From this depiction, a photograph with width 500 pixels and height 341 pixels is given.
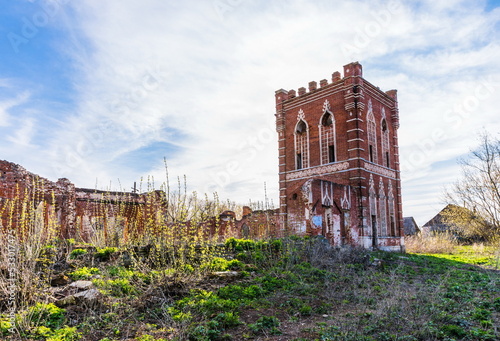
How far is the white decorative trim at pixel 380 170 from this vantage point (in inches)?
949

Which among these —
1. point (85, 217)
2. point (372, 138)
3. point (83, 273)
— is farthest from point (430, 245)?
point (83, 273)

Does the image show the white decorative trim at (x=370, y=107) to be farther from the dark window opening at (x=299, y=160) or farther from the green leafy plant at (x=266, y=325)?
the green leafy plant at (x=266, y=325)

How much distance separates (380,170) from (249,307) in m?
20.3

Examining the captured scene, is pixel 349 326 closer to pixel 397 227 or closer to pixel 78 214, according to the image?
pixel 78 214

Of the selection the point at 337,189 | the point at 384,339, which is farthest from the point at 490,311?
the point at 337,189

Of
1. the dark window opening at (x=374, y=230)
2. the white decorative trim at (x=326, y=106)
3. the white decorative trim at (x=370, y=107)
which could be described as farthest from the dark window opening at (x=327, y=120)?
the dark window opening at (x=374, y=230)

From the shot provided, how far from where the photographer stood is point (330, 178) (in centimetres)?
2431

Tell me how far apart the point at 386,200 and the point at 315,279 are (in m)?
17.6

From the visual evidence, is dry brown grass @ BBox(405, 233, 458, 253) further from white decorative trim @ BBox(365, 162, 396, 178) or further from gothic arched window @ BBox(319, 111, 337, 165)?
gothic arched window @ BBox(319, 111, 337, 165)

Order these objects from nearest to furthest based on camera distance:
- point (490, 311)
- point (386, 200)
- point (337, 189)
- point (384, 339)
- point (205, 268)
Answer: point (384, 339) < point (490, 311) < point (205, 268) < point (337, 189) < point (386, 200)

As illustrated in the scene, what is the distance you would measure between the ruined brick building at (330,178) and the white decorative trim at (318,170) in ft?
0.22

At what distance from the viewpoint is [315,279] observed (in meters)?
10.3

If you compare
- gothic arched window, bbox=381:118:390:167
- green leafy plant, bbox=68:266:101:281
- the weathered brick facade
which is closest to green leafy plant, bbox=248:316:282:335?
Answer: the weathered brick facade

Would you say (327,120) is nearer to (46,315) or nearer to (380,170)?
(380,170)
